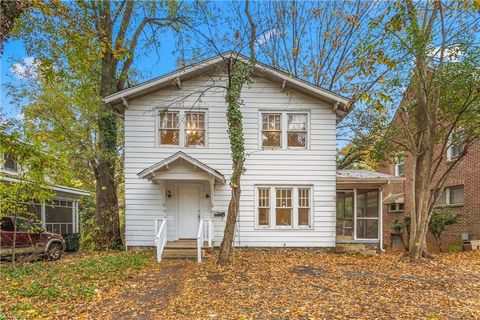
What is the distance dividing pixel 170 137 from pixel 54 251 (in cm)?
581

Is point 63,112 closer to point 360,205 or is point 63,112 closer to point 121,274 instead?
point 121,274

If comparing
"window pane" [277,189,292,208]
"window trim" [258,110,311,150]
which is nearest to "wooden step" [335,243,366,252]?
"window pane" [277,189,292,208]

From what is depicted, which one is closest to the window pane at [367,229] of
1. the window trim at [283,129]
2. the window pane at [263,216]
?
the window pane at [263,216]

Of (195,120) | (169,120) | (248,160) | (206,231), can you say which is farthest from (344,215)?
(169,120)

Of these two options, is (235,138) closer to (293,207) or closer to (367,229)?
(293,207)

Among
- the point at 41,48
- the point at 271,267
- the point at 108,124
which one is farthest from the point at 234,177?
the point at 41,48

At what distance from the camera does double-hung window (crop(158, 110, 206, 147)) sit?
1152cm

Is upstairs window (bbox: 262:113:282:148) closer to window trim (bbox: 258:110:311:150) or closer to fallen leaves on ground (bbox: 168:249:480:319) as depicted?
window trim (bbox: 258:110:311:150)

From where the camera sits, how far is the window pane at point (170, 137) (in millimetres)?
11523

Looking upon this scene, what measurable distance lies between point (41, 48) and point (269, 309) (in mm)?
12077

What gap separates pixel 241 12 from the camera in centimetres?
991

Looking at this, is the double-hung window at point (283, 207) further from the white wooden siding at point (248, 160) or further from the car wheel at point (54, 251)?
the car wheel at point (54, 251)

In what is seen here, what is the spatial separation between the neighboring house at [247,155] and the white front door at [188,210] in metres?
0.04

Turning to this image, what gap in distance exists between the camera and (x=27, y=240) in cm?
1037
